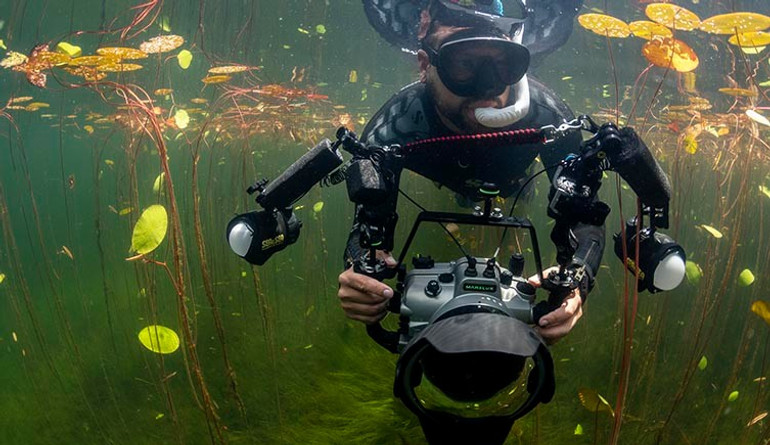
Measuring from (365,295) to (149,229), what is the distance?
0.93 meters

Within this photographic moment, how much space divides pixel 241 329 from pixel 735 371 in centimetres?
469

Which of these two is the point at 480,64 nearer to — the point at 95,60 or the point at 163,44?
the point at 163,44

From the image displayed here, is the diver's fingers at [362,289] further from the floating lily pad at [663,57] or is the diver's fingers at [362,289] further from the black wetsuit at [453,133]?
the floating lily pad at [663,57]

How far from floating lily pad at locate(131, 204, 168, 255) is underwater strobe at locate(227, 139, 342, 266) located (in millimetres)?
265

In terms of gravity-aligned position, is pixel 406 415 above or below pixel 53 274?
below

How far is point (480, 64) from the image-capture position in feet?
7.87

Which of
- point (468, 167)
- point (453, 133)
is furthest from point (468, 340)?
point (453, 133)

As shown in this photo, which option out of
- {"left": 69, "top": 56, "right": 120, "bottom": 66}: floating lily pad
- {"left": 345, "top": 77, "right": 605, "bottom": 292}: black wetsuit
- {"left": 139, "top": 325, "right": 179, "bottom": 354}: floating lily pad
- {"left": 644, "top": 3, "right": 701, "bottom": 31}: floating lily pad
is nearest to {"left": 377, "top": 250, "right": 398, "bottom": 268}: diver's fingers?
{"left": 345, "top": 77, "right": 605, "bottom": 292}: black wetsuit

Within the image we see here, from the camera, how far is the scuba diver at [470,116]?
5.95ft

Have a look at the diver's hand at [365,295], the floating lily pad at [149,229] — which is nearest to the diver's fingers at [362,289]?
the diver's hand at [365,295]

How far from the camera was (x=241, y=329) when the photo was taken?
534 cm

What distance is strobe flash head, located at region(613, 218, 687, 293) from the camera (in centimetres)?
173

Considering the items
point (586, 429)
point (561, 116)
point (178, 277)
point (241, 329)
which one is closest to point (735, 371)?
point (586, 429)

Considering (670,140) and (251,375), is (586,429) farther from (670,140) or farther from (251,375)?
(670,140)
